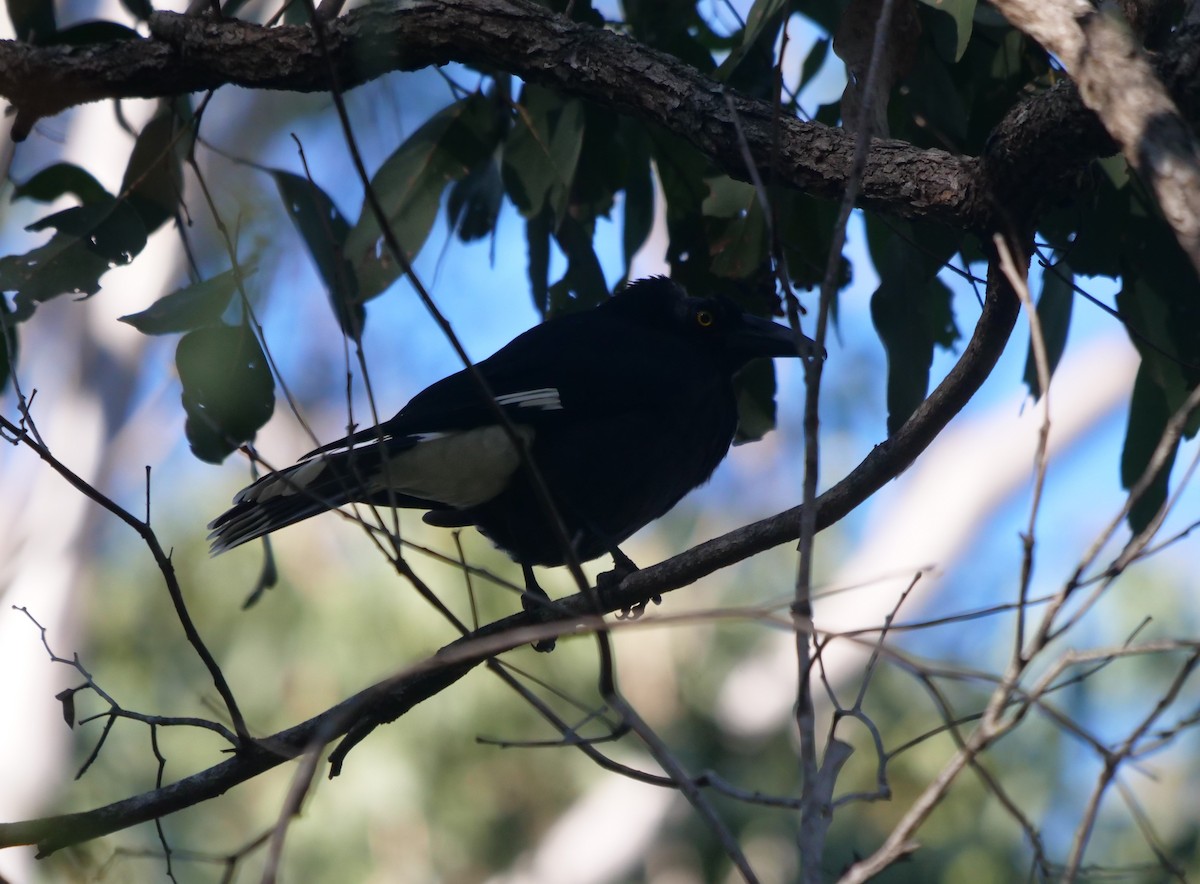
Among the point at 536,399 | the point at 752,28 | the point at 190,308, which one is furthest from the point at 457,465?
the point at 752,28

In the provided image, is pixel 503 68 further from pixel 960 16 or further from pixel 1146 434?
pixel 1146 434

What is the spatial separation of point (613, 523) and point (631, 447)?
0.21 m

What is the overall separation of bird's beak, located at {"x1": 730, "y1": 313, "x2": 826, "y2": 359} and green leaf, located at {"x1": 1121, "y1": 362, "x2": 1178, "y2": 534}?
3.05 feet

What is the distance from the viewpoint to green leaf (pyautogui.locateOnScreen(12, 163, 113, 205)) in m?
3.47

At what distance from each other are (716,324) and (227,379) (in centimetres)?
147

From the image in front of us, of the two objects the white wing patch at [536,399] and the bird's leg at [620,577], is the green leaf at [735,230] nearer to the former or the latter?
the white wing patch at [536,399]

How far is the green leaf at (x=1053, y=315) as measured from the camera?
312 centimetres

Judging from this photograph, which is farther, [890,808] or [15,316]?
[890,808]

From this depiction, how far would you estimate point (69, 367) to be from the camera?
7.39 metres

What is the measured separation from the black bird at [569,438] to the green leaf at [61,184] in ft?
3.83

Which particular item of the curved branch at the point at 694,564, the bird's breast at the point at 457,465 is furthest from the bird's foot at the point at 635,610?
the bird's breast at the point at 457,465

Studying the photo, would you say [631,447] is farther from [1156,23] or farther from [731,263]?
[1156,23]

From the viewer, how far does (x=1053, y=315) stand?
126 inches

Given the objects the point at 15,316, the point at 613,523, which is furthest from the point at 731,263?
the point at 15,316
